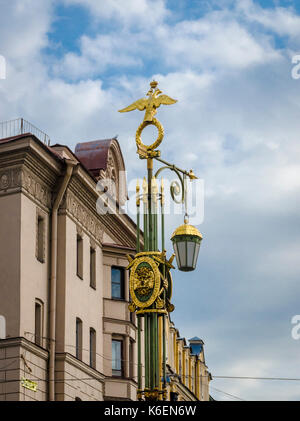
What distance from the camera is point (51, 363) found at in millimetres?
28078

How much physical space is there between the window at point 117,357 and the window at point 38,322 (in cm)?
608

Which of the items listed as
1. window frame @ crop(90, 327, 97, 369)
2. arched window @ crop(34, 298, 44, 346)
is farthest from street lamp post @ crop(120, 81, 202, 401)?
window frame @ crop(90, 327, 97, 369)

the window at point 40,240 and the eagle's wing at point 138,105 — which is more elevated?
the window at point 40,240

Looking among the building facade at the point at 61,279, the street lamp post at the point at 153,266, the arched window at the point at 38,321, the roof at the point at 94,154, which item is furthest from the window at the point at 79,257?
the street lamp post at the point at 153,266

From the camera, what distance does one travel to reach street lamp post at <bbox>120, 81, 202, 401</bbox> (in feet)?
43.7

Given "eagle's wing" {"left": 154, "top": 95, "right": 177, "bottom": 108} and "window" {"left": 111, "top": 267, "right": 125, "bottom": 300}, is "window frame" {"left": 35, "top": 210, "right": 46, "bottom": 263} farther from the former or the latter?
"eagle's wing" {"left": 154, "top": 95, "right": 177, "bottom": 108}

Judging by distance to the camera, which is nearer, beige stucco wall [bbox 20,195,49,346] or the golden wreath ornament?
the golden wreath ornament

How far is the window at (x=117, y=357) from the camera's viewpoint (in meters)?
33.7

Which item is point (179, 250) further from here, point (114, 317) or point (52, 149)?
point (114, 317)

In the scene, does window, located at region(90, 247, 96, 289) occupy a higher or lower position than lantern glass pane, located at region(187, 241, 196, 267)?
higher

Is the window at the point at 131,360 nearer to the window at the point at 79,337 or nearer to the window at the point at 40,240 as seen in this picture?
the window at the point at 79,337

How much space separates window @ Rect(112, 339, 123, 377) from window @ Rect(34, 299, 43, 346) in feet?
20.0

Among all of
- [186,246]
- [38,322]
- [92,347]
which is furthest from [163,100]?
[92,347]
